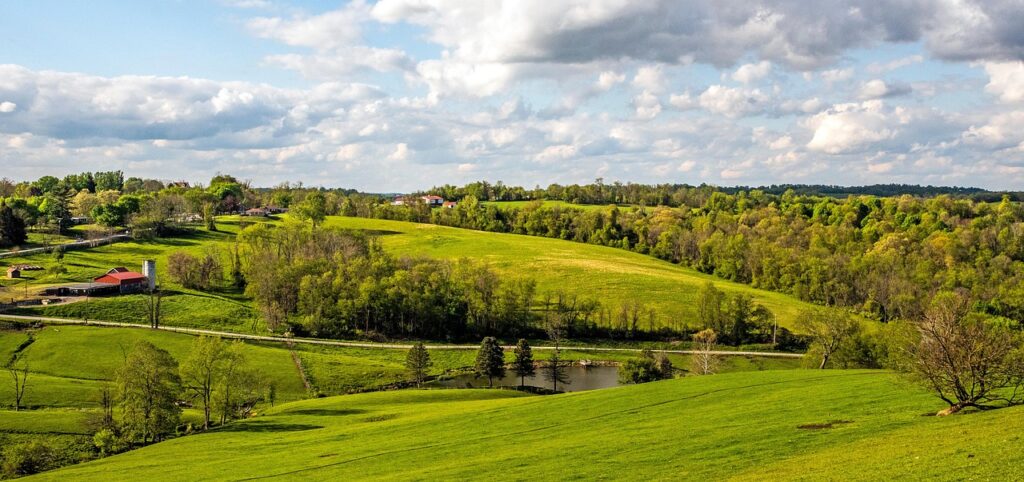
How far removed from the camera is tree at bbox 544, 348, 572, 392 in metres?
85.1

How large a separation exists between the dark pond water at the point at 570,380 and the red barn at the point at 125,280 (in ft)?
218

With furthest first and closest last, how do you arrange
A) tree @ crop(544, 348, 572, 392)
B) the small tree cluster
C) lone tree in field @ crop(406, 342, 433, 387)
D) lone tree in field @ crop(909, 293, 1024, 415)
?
tree @ crop(544, 348, 572, 392) → lone tree in field @ crop(406, 342, 433, 387) → the small tree cluster → lone tree in field @ crop(909, 293, 1024, 415)

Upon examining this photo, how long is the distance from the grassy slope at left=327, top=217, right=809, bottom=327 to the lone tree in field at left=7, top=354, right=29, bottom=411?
86384 mm

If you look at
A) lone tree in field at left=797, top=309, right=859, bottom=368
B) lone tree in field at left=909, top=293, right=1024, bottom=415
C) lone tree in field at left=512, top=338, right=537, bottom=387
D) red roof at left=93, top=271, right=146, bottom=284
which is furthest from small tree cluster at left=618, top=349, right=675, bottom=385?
red roof at left=93, top=271, right=146, bottom=284

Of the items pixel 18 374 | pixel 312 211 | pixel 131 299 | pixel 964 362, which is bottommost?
pixel 18 374

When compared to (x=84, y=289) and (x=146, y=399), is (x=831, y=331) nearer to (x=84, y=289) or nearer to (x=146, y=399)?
(x=146, y=399)

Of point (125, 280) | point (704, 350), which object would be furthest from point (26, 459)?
point (704, 350)

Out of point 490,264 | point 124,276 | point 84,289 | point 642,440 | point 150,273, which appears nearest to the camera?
point 642,440

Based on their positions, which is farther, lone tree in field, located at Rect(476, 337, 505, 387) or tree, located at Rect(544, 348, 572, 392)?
tree, located at Rect(544, 348, 572, 392)

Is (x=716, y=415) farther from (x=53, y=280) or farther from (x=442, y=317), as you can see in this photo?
(x=53, y=280)

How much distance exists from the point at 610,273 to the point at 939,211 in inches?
4531

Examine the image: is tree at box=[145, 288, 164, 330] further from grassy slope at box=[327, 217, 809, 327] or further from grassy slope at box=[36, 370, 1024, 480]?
grassy slope at box=[327, 217, 809, 327]

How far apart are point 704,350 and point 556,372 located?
24.3 meters

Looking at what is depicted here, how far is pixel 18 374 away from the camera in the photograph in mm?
70312
